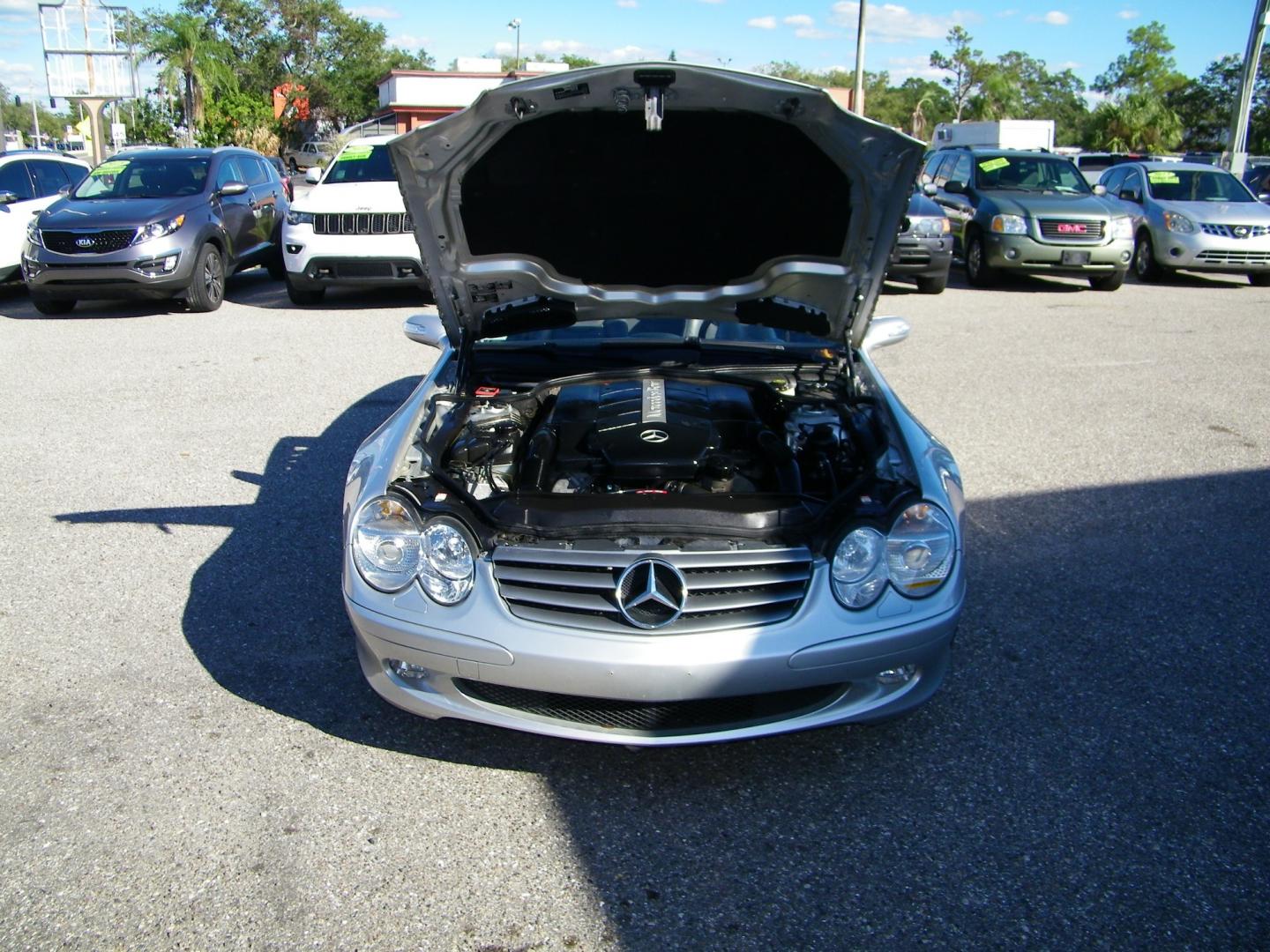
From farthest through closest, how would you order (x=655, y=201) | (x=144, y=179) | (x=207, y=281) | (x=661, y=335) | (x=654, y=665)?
(x=144, y=179)
(x=207, y=281)
(x=661, y=335)
(x=655, y=201)
(x=654, y=665)

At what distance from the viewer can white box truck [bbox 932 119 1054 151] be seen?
2889 cm

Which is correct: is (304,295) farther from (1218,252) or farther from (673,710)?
(1218,252)

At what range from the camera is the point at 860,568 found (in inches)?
117

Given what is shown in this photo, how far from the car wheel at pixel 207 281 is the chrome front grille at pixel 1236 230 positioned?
12.1 metres

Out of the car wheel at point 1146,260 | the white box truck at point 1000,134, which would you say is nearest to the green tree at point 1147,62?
the white box truck at point 1000,134

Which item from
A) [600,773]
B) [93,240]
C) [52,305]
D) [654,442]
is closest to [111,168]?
[93,240]

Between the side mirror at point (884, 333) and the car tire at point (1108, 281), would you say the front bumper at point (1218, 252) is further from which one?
the side mirror at point (884, 333)

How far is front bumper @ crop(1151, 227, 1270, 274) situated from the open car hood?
1189 centimetres

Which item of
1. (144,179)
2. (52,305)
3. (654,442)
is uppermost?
(144,179)

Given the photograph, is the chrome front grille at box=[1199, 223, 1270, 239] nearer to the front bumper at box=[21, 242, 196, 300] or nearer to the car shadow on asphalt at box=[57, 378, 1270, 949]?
the car shadow on asphalt at box=[57, 378, 1270, 949]

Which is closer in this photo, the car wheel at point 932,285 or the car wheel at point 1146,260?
the car wheel at point 932,285

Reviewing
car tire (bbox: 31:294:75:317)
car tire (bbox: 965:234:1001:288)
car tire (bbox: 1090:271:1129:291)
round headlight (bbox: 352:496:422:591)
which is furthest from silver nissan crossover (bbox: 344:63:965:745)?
car tire (bbox: 1090:271:1129:291)

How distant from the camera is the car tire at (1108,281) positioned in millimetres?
13344

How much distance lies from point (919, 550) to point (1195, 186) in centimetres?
1408
